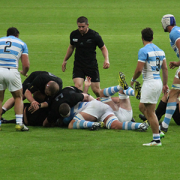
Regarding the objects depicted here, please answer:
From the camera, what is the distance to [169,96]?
883 cm

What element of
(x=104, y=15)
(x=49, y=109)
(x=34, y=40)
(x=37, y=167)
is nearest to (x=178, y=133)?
(x=49, y=109)

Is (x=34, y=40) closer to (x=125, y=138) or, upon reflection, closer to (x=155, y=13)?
(x=155, y=13)

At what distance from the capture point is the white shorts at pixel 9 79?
8.66m

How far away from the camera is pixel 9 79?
8.67m

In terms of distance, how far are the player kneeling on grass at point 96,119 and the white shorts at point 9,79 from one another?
3.44 ft

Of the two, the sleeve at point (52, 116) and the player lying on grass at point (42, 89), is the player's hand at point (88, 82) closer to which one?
the player lying on grass at point (42, 89)

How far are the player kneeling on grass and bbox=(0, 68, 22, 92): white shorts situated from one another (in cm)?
105

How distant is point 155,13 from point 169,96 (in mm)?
19797

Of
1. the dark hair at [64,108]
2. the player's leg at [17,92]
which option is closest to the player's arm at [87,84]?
the dark hair at [64,108]

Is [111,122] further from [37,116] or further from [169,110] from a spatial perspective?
[37,116]

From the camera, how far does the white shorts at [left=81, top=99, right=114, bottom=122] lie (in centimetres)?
908

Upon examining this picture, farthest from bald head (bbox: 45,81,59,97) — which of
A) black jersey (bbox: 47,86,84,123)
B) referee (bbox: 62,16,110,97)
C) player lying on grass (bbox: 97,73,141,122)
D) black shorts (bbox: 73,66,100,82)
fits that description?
black shorts (bbox: 73,66,100,82)

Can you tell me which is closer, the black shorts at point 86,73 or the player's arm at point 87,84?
the player's arm at point 87,84

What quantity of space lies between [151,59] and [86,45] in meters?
3.21
